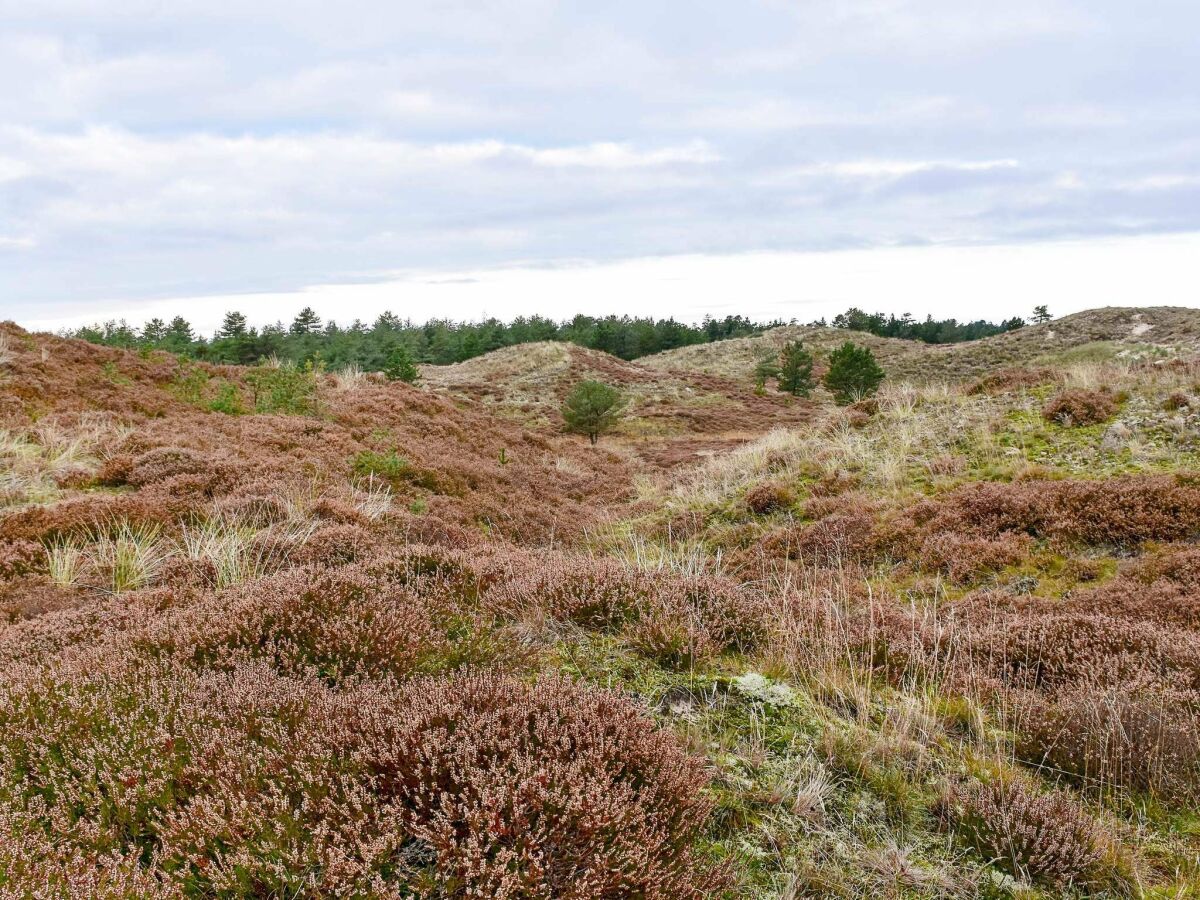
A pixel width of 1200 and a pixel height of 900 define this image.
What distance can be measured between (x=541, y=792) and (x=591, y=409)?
85.5ft

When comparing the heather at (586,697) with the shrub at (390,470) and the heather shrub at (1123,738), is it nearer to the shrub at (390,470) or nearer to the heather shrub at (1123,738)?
the heather shrub at (1123,738)

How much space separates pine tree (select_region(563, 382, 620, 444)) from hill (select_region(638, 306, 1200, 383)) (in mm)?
16596

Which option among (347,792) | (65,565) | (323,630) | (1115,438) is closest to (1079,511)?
(1115,438)

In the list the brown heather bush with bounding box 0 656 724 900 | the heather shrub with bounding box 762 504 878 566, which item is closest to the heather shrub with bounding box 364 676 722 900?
the brown heather bush with bounding box 0 656 724 900

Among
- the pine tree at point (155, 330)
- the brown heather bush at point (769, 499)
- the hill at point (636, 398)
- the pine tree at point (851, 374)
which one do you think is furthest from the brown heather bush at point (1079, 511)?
the pine tree at point (155, 330)

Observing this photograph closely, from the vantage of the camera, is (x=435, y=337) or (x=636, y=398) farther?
(x=435, y=337)

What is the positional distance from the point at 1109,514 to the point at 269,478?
9867 mm

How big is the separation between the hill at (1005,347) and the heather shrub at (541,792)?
138 feet

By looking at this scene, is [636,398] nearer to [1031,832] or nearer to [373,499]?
[373,499]

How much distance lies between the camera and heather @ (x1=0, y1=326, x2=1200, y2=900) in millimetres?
2207

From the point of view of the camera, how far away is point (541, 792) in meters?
2.20

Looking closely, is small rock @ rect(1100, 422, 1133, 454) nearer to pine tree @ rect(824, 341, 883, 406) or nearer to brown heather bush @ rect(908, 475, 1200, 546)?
brown heather bush @ rect(908, 475, 1200, 546)

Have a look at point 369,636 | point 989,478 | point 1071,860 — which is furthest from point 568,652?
point 989,478

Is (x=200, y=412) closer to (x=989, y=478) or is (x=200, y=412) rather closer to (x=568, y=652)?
(x=568, y=652)
